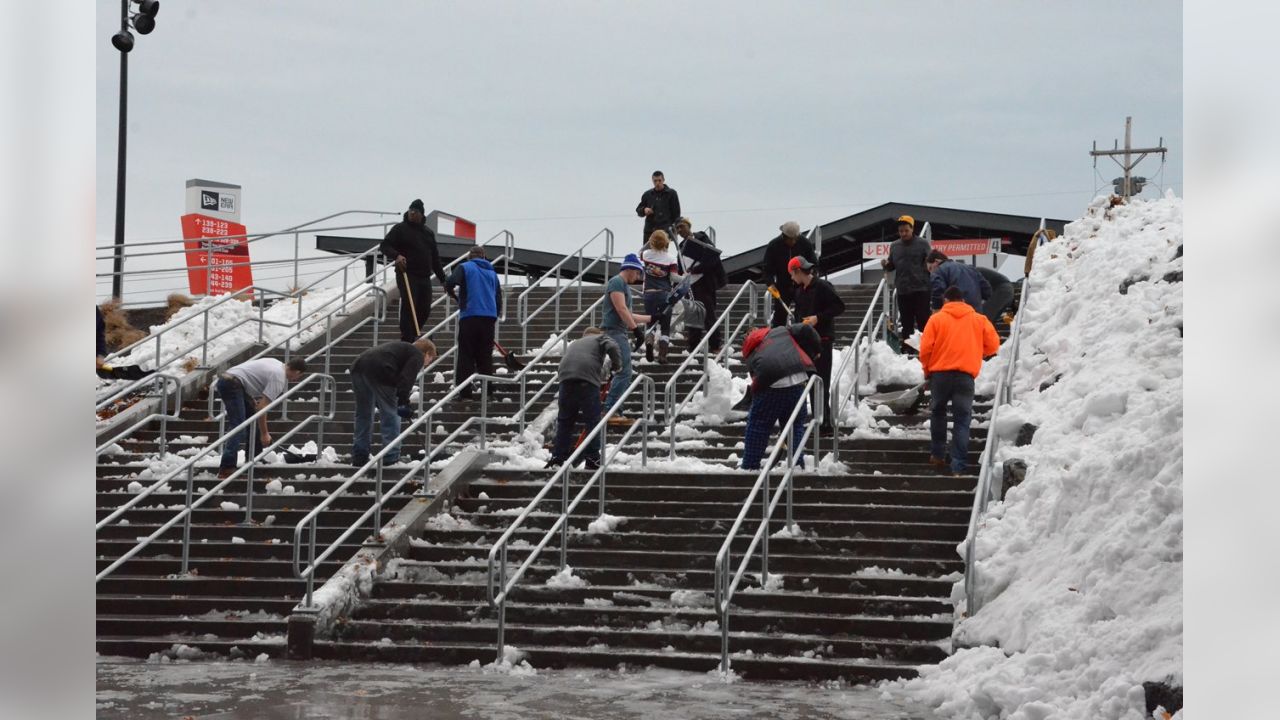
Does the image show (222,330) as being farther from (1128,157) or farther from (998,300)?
(1128,157)

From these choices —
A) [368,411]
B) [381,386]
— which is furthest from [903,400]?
[368,411]

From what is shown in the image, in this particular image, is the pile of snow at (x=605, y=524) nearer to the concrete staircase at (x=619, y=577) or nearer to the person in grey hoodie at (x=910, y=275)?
the concrete staircase at (x=619, y=577)

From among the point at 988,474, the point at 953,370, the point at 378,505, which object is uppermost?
the point at 953,370

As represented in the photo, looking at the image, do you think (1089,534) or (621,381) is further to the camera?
(621,381)

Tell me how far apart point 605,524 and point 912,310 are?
21.0 feet

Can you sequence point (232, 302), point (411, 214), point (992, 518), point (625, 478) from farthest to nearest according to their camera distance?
point (232, 302) → point (411, 214) → point (625, 478) → point (992, 518)

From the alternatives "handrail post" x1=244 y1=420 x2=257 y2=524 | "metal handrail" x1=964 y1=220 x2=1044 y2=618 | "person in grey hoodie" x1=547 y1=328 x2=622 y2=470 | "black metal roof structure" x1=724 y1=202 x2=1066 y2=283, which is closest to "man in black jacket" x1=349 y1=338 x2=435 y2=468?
"handrail post" x1=244 y1=420 x2=257 y2=524

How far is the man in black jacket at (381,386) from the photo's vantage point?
12688mm

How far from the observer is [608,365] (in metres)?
15.1

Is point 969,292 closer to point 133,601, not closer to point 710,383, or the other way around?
point 710,383

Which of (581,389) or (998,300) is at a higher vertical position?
(998,300)

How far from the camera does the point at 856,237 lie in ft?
106
